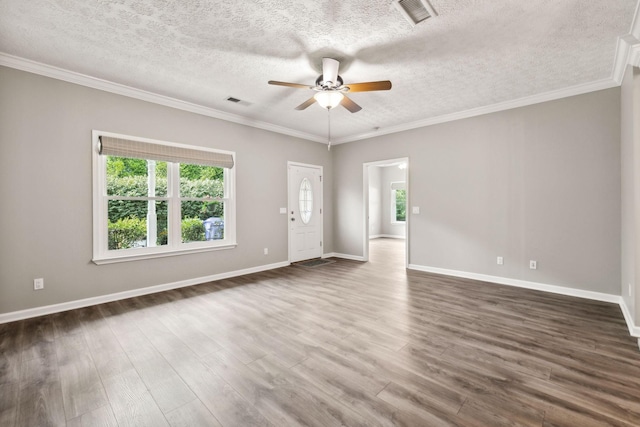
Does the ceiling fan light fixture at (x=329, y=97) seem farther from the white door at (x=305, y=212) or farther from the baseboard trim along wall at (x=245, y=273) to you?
the baseboard trim along wall at (x=245, y=273)

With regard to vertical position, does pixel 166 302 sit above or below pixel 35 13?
below

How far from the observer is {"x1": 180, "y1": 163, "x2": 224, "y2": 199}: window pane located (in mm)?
4422

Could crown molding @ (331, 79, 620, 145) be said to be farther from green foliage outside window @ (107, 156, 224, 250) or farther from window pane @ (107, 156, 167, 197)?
window pane @ (107, 156, 167, 197)

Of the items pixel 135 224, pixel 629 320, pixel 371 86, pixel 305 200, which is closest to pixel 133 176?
pixel 135 224

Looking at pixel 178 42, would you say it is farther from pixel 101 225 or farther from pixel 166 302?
pixel 166 302

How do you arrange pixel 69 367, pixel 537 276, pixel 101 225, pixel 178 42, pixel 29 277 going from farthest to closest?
pixel 537 276
pixel 101 225
pixel 29 277
pixel 178 42
pixel 69 367

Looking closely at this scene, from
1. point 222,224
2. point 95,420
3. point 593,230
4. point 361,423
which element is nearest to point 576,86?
point 593,230

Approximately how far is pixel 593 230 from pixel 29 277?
6879 millimetres

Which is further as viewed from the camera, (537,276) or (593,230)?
(537,276)

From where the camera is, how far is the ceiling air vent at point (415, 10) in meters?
2.20

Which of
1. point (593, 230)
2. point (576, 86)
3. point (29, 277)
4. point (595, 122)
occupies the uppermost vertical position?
point (576, 86)

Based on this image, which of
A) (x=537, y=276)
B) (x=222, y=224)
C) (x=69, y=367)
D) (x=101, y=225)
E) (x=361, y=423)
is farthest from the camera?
(x=222, y=224)

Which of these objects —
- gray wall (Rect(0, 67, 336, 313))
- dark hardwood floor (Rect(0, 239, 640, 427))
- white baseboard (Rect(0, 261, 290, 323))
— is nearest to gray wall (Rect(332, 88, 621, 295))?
dark hardwood floor (Rect(0, 239, 640, 427))

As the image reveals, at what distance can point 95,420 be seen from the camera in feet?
5.40
